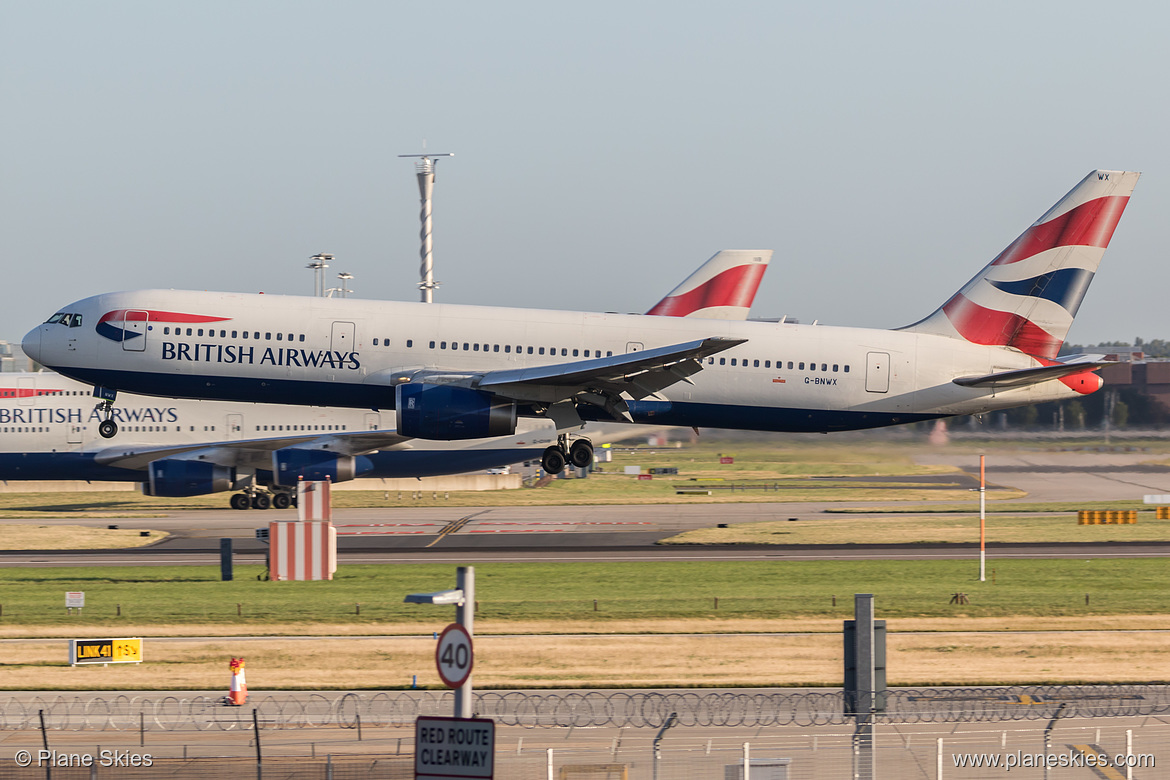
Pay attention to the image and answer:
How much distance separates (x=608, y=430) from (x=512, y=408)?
3779cm

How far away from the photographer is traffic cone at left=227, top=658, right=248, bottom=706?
2628 cm

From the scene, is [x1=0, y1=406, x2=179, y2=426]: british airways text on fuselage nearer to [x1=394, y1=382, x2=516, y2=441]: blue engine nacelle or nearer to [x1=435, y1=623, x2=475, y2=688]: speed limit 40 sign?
[x1=394, y1=382, x2=516, y2=441]: blue engine nacelle

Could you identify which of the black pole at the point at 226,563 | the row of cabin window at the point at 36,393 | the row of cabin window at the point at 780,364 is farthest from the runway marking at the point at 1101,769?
the row of cabin window at the point at 36,393

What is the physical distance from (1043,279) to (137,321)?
32.7m

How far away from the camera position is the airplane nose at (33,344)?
39.9 meters

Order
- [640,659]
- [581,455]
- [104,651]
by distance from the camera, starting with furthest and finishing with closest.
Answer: [581,455]
[640,659]
[104,651]

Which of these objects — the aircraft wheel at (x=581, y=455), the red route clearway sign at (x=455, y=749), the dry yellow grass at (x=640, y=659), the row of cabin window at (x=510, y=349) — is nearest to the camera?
the red route clearway sign at (x=455, y=749)

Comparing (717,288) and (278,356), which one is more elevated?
(717,288)

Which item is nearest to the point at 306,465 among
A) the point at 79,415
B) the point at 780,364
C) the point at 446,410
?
the point at 79,415

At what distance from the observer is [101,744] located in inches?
846

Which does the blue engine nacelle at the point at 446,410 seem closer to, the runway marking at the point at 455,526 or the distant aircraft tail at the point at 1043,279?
the distant aircraft tail at the point at 1043,279

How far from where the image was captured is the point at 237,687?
2652 cm

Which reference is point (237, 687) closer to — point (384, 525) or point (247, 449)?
point (384, 525)

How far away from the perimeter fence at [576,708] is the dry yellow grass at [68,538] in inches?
1267
